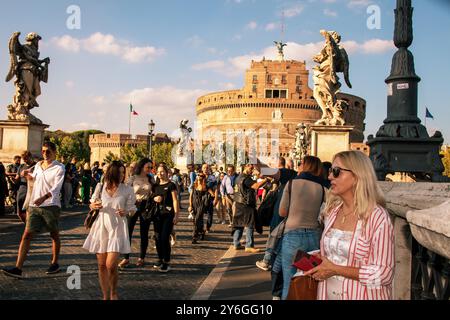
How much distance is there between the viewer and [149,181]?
779 centimetres

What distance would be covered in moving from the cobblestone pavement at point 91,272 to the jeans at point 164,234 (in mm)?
274

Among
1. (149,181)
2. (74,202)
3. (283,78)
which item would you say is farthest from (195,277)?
(283,78)

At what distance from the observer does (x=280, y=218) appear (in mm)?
6246

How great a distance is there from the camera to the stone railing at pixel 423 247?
1.92m

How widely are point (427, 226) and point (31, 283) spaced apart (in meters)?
5.32

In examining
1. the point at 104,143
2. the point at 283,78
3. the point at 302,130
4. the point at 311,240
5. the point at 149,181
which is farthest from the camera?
the point at 283,78

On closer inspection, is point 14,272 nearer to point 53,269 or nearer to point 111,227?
point 53,269

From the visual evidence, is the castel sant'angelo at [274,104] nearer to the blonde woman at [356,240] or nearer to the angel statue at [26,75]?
the angel statue at [26,75]

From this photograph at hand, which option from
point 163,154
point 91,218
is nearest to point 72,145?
point 163,154

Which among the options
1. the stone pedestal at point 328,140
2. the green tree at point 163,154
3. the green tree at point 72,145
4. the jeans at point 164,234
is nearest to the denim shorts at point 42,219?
the jeans at point 164,234

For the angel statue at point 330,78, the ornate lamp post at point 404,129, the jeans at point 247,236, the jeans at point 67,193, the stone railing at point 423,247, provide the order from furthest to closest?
the jeans at point 67,193
the angel statue at point 330,78
the jeans at point 247,236
the ornate lamp post at point 404,129
the stone railing at point 423,247

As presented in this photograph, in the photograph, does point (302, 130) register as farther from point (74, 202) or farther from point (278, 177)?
point (278, 177)

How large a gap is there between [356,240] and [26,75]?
1424 centimetres

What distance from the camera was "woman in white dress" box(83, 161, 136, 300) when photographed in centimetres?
523
